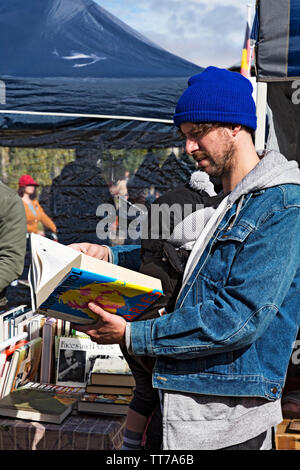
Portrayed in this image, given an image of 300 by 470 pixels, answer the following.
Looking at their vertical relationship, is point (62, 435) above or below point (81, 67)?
below

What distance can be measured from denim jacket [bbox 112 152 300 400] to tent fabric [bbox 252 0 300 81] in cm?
153

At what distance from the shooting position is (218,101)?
1264 mm

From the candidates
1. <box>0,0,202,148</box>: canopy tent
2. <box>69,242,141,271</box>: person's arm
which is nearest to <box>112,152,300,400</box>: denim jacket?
<box>69,242,141,271</box>: person's arm

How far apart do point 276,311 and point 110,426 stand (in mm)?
1506

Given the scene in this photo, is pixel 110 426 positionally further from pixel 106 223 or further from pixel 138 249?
pixel 106 223

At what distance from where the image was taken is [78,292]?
1267mm

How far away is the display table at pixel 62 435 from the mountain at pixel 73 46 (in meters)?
3.07

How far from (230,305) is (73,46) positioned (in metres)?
3.87

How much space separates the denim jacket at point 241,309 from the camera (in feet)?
3.69

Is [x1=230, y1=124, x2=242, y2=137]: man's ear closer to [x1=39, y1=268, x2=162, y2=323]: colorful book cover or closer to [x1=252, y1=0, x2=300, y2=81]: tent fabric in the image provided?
[x1=39, y1=268, x2=162, y2=323]: colorful book cover

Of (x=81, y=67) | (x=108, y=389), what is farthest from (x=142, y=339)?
(x=81, y=67)

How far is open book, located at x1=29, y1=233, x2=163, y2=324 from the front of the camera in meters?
1.22

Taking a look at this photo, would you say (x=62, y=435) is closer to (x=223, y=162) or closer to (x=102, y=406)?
(x=102, y=406)

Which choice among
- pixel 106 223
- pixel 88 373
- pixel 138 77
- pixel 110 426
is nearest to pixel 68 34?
pixel 138 77
